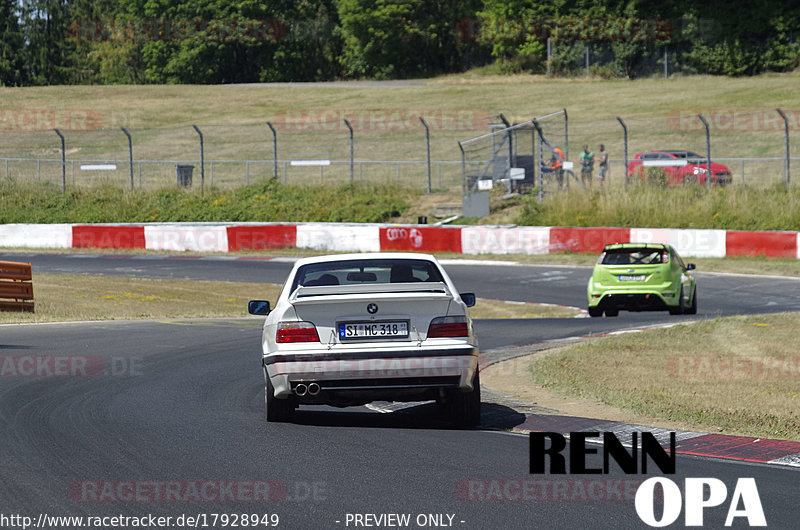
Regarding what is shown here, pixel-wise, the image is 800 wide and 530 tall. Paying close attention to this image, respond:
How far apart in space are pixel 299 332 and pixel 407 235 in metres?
23.7

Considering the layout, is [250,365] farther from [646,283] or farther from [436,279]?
[646,283]

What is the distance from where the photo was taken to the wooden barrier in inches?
773

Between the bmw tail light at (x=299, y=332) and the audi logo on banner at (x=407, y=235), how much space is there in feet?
77.6

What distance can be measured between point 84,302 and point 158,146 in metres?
39.6

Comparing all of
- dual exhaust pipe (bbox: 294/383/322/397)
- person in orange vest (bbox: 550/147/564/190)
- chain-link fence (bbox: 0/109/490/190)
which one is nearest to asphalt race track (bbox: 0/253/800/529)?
dual exhaust pipe (bbox: 294/383/322/397)

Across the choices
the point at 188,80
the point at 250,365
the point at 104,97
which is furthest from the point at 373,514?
the point at 188,80

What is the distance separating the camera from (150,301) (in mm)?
22984

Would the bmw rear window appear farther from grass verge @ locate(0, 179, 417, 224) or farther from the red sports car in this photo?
grass verge @ locate(0, 179, 417, 224)

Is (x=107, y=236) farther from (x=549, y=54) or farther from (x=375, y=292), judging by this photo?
(x=549, y=54)

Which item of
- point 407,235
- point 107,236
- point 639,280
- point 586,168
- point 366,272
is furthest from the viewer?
point 586,168

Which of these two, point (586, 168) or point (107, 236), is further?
point (586, 168)

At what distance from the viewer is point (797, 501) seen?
257 inches

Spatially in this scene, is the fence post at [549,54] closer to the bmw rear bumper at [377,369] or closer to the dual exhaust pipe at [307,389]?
the bmw rear bumper at [377,369]

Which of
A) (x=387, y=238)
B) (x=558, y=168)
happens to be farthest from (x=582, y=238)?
(x=387, y=238)
